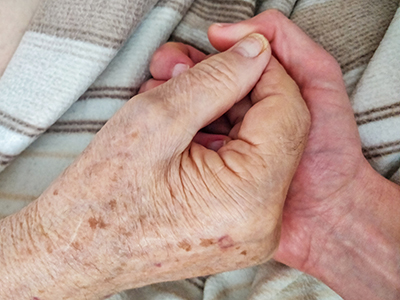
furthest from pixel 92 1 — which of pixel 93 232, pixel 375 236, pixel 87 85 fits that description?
pixel 375 236

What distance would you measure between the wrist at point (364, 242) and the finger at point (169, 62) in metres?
0.43

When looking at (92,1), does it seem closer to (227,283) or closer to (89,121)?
(89,121)

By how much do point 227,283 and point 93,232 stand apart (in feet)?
1.34

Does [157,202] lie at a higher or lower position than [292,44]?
lower

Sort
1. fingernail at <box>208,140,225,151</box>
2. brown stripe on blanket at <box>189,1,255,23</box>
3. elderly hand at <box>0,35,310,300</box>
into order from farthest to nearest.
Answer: brown stripe on blanket at <box>189,1,255,23</box> → fingernail at <box>208,140,225,151</box> → elderly hand at <box>0,35,310,300</box>

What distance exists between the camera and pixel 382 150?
26.4 inches

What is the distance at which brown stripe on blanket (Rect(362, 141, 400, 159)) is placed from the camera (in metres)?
0.65

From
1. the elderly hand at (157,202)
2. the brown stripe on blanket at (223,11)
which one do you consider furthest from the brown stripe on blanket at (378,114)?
the brown stripe on blanket at (223,11)

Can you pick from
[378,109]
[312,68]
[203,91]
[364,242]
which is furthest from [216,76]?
[364,242]

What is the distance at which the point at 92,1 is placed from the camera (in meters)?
0.66

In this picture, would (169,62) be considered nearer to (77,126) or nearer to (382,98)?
(77,126)

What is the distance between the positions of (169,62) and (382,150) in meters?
0.48

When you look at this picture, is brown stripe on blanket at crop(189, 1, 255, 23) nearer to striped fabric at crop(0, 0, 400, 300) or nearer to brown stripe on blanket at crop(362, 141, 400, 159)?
striped fabric at crop(0, 0, 400, 300)

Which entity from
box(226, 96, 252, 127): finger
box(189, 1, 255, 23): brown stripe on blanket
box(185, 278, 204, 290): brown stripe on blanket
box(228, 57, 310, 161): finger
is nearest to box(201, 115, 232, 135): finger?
box(226, 96, 252, 127): finger
